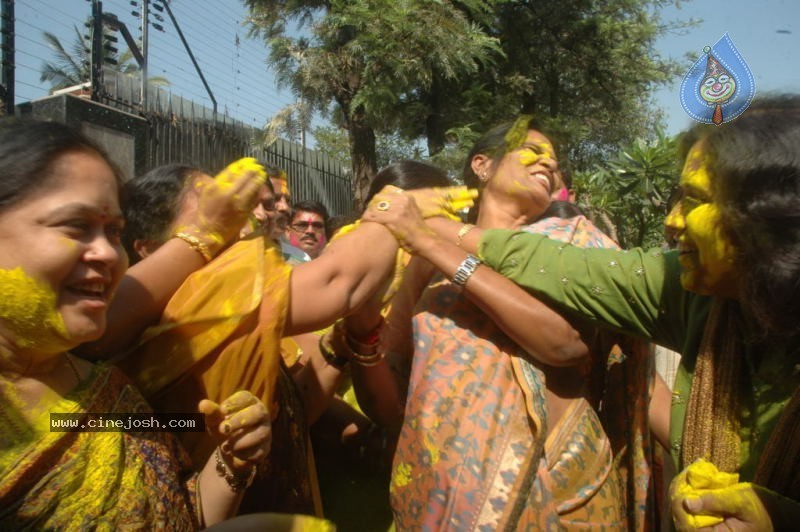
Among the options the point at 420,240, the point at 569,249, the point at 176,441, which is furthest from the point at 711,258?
the point at 176,441

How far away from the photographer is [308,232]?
4766mm

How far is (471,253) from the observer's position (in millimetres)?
1713

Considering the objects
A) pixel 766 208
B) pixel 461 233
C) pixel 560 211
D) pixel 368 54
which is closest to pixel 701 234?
pixel 766 208

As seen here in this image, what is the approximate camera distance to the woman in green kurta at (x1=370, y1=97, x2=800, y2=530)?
47.0 inches

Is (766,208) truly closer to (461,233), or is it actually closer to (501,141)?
(461,233)

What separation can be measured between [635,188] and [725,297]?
3188 millimetres

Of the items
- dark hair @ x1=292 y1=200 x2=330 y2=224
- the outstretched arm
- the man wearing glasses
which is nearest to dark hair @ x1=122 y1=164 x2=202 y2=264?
the outstretched arm

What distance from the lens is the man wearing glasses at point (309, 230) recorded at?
15.6 ft

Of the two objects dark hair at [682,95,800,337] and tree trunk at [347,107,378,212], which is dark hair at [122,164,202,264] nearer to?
dark hair at [682,95,800,337]

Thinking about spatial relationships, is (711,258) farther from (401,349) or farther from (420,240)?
(401,349)

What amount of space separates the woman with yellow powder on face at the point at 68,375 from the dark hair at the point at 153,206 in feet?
1.55

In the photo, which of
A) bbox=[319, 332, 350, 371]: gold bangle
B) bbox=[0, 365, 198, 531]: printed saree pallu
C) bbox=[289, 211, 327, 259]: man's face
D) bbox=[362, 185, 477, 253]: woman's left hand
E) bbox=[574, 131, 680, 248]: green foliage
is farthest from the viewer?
bbox=[289, 211, 327, 259]: man's face

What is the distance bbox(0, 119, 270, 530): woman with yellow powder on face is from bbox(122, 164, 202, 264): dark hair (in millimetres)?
471

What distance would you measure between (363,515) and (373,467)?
0.17 meters
